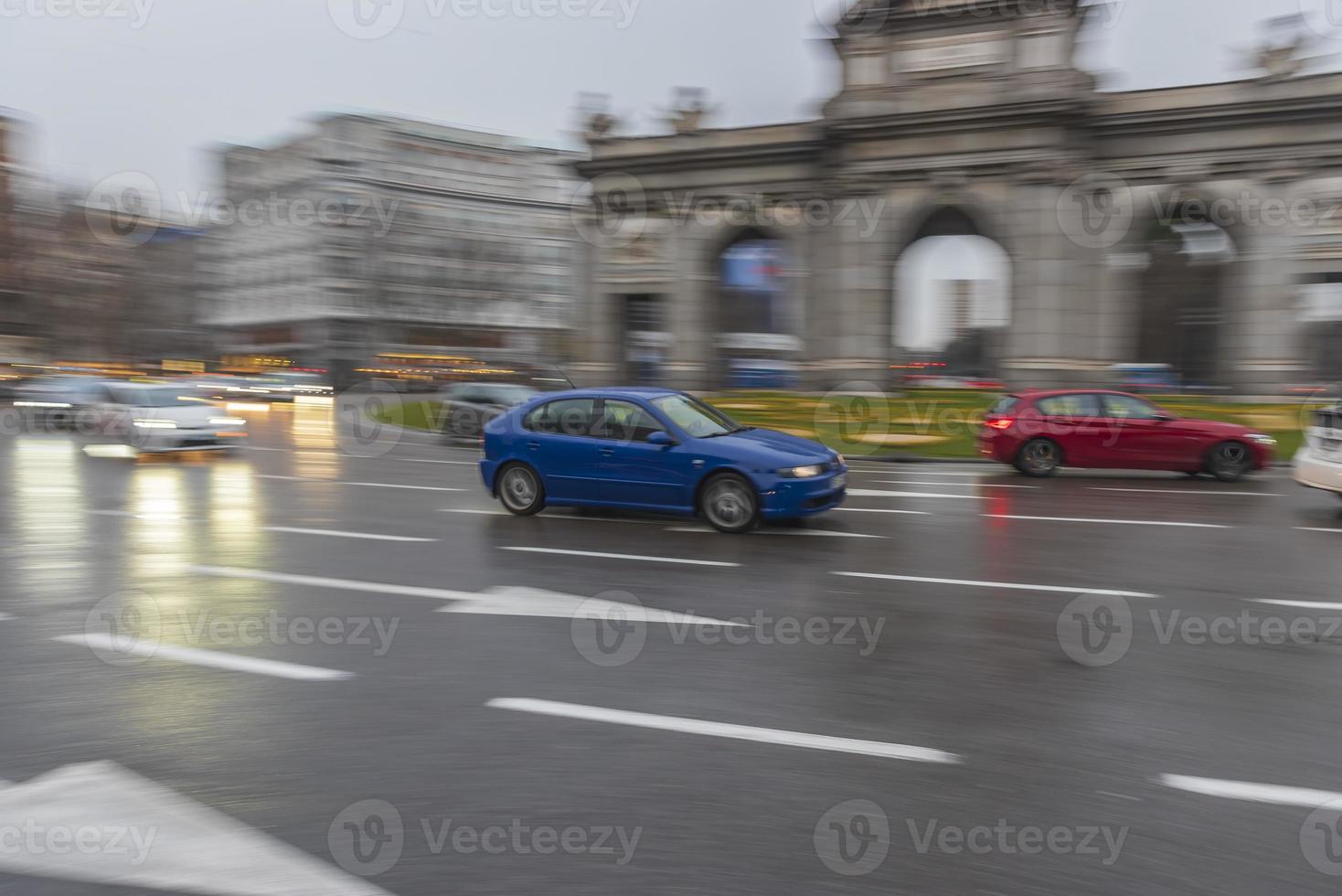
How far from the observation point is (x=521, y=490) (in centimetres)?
1124

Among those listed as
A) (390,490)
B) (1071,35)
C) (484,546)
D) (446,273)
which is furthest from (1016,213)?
(446,273)

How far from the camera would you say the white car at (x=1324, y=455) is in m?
10.6

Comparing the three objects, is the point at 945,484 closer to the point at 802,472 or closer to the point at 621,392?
the point at 802,472

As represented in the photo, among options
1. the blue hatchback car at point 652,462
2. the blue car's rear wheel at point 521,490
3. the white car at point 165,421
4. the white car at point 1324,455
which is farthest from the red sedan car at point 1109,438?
the white car at point 165,421

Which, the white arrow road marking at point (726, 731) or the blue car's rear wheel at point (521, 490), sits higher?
the blue car's rear wheel at point (521, 490)

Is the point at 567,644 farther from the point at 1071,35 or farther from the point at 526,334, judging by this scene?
the point at 526,334

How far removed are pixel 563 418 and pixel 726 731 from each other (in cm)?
682

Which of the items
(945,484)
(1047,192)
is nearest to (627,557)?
(945,484)

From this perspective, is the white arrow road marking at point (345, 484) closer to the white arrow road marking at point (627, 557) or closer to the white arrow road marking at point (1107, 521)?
the white arrow road marking at point (627, 557)

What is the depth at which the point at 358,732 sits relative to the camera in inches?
178

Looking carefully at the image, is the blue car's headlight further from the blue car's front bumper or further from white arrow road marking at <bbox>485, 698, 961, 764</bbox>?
white arrow road marking at <bbox>485, 698, 961, 764</bbox>

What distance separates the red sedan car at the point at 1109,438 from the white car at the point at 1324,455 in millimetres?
3539

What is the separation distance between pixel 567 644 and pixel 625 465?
14.9ft

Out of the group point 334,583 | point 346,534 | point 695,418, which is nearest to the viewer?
point 334,583
